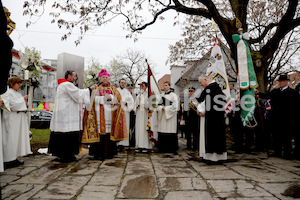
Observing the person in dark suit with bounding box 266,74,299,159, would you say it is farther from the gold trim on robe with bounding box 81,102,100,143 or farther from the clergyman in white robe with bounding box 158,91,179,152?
the gold trim on robe with bounding box 81,102,100,143

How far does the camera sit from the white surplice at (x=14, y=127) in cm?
419

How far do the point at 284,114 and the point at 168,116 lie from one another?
304 centimetres

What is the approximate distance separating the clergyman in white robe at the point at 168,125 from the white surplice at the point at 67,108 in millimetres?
2535

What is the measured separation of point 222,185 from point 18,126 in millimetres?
4329

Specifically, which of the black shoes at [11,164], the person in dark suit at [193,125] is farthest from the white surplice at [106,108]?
the person in dark suit at [193,125]

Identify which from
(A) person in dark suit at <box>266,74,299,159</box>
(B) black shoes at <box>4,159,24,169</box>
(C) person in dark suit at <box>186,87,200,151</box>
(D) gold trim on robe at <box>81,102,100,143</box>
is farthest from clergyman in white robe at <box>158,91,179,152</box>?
(B) black shoes at <box>4,159,24,169</box>

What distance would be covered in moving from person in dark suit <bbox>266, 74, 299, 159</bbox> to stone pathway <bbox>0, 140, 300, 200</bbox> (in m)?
0.70

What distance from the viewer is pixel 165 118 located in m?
6.45

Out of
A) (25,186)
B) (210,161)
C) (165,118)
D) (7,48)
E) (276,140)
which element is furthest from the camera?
(165,118)

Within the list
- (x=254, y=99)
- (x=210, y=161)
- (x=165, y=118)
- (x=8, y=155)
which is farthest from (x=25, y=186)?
(x=254, y=99)

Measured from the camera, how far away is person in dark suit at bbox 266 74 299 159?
205 inches

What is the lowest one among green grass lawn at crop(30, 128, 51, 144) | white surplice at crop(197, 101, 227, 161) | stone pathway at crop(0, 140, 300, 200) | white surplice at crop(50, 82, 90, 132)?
green grass lawn at crop(30, 128, 51, 144)

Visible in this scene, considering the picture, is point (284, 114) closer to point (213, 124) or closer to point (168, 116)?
point (213, 124)

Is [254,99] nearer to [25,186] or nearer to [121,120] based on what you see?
[121,120]
